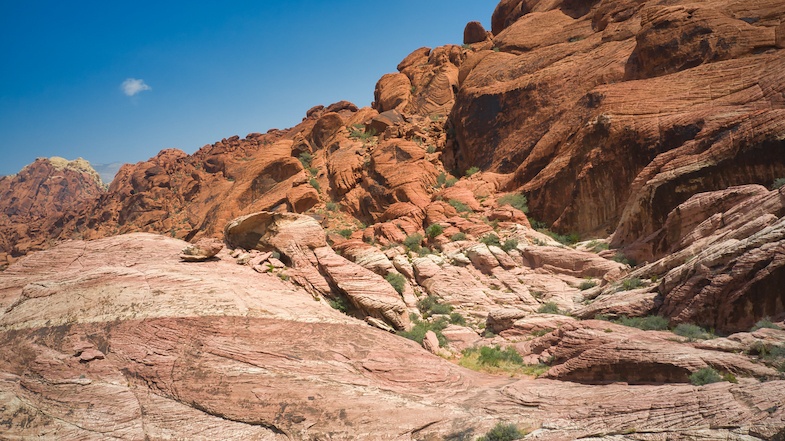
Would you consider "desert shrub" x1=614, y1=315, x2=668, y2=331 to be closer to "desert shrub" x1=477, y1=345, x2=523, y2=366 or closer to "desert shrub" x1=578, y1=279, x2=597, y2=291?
"desert shrub" x1=477, y1=345, x2=523, y2=366

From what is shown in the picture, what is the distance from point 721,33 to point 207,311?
A: 79.2ft

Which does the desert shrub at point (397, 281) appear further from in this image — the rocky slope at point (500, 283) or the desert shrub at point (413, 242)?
the desert shrub at point (413, 242)

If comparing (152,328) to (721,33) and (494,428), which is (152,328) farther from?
(721,33)

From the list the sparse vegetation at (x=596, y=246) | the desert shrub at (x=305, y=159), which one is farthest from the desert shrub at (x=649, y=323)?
the desert shrub at (x=305, y=159)

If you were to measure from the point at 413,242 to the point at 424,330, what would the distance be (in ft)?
23.0

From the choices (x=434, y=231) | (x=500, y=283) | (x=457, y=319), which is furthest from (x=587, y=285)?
(x=434, y=231)

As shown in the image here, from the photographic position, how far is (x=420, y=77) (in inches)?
1619

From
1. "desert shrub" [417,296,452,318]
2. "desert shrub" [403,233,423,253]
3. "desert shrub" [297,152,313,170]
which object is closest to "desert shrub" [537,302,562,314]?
"desert shrub" [417,296,452,318]

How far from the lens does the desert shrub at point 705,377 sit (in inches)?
302

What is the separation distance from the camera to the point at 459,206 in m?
23.4

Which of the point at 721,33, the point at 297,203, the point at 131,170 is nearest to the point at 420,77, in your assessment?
the point at 297,203

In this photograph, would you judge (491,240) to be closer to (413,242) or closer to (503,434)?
(413,242)

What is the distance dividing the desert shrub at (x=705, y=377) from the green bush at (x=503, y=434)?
331 cm

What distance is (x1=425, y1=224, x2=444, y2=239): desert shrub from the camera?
21.2 m
